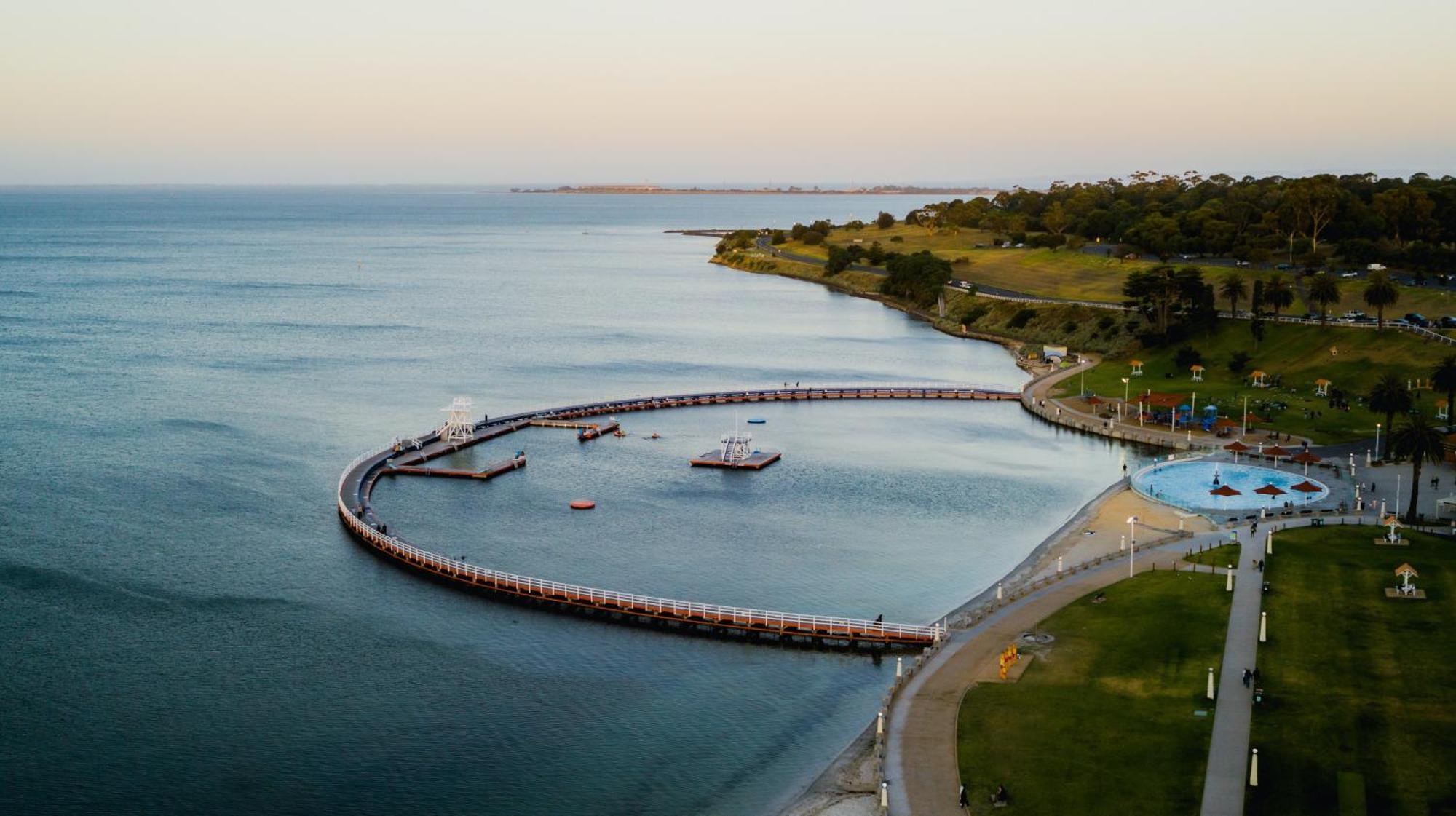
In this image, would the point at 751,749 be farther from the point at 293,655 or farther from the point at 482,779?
the point at 293,655

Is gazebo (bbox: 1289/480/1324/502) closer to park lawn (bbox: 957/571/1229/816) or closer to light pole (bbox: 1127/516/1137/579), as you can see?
light pole (bbox: 1127/516/1137/579)

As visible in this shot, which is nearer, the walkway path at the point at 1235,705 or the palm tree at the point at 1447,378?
the walkway path at the point at 1235,705

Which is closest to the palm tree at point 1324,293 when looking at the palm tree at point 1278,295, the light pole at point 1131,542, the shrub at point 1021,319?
the palm tree at point 1278,295

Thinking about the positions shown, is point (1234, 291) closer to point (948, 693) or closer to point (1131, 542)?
point (1131, 542)

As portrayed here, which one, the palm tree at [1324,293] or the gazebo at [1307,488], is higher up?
the palm tree at [1324,293]

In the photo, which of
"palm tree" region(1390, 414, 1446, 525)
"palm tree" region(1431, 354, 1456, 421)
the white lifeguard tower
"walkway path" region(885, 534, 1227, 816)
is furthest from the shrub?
"walkway path" region(885, 534, 1227, 816)

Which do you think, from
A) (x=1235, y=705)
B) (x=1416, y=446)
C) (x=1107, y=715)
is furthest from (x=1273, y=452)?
(x=1107, y=715)

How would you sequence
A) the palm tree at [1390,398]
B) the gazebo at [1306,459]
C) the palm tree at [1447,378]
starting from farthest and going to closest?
the palm tree at [1447,378], the gazebo at [1306,459], the palm tree at [1390,398]

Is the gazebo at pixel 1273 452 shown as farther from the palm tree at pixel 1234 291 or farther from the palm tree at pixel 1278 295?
the palm tree at pixel 1234 291
